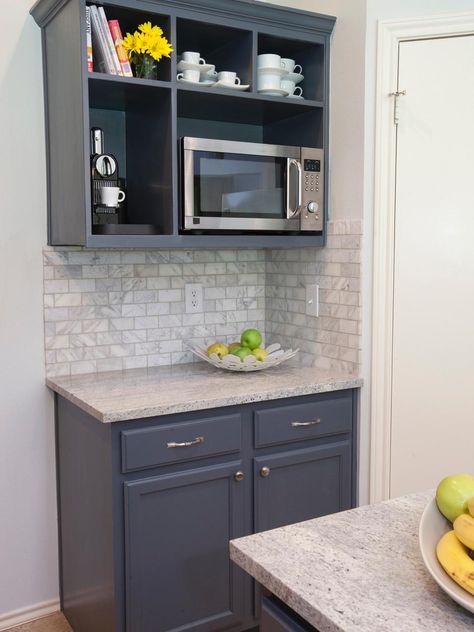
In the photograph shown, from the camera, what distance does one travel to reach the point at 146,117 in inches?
98.8

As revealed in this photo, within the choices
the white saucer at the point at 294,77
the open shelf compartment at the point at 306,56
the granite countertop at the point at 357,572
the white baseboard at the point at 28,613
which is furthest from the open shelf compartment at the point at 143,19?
the white baseboard at the point at 28,613

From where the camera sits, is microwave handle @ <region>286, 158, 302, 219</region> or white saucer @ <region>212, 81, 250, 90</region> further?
microwave handle @ <region>286, 158, 302, 219</region>

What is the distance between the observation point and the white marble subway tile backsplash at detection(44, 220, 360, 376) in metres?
2.59

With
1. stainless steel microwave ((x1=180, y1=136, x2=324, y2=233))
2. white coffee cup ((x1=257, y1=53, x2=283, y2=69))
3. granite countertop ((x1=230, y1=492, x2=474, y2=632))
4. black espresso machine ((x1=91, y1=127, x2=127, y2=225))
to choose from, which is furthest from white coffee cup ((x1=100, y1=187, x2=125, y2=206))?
granite countertop ((x1=230, y1=492, x2=474, y2=632))

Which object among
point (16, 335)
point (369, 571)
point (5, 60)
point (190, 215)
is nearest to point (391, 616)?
point (369, 571)

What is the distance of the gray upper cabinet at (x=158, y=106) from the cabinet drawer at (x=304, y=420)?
607mm

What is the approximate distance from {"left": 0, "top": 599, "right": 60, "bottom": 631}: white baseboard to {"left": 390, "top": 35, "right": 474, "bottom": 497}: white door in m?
1.40

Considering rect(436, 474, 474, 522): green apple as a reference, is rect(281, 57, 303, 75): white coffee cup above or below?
above

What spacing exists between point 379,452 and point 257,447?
0.51 meters

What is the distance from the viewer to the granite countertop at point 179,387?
7.02 ft

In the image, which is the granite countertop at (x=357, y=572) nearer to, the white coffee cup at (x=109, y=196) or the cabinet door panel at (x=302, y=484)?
the cabinet door panel at (x=302, y=484)

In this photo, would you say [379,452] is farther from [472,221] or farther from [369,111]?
[369,111]

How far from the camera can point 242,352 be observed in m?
2.63

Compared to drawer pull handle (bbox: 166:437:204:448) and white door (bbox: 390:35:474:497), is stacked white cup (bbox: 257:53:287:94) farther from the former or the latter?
drawer pull handle (bbox: 166:437:204:448)
